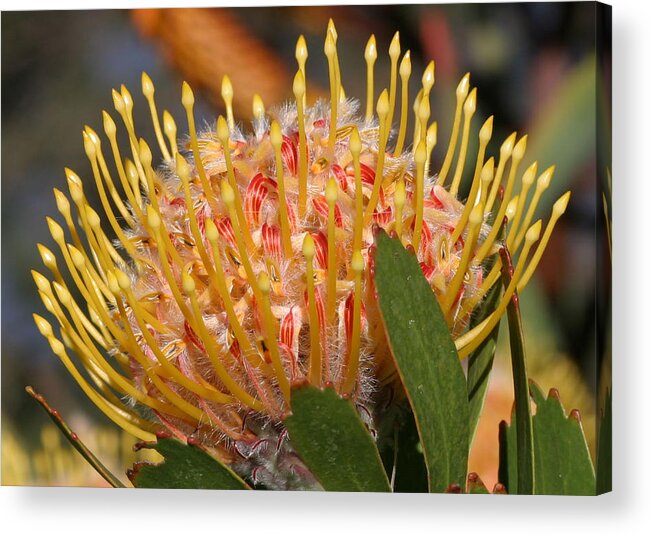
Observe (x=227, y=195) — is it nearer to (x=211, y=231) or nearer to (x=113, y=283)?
(x=211, y=231)

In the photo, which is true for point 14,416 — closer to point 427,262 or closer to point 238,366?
point 238,366

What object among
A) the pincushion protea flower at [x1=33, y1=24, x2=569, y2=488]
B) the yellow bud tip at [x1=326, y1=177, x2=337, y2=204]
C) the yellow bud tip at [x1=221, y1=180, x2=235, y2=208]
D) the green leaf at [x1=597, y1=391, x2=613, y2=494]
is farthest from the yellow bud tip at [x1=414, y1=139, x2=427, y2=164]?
the green leaf at [x1=597, y1=391, x2=613, y2=494]

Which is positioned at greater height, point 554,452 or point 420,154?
point 420,154

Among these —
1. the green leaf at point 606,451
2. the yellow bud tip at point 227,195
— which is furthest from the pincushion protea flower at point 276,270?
the green leaf at point 606,451

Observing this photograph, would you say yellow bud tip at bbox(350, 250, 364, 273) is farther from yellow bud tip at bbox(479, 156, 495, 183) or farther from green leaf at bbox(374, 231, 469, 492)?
yellow bud tip at bbox(479, 156, 495, 183)

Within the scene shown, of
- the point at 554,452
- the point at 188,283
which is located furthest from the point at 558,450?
the point at 188,283

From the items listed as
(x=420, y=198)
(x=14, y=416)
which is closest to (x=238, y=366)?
(x=420, y=198)
